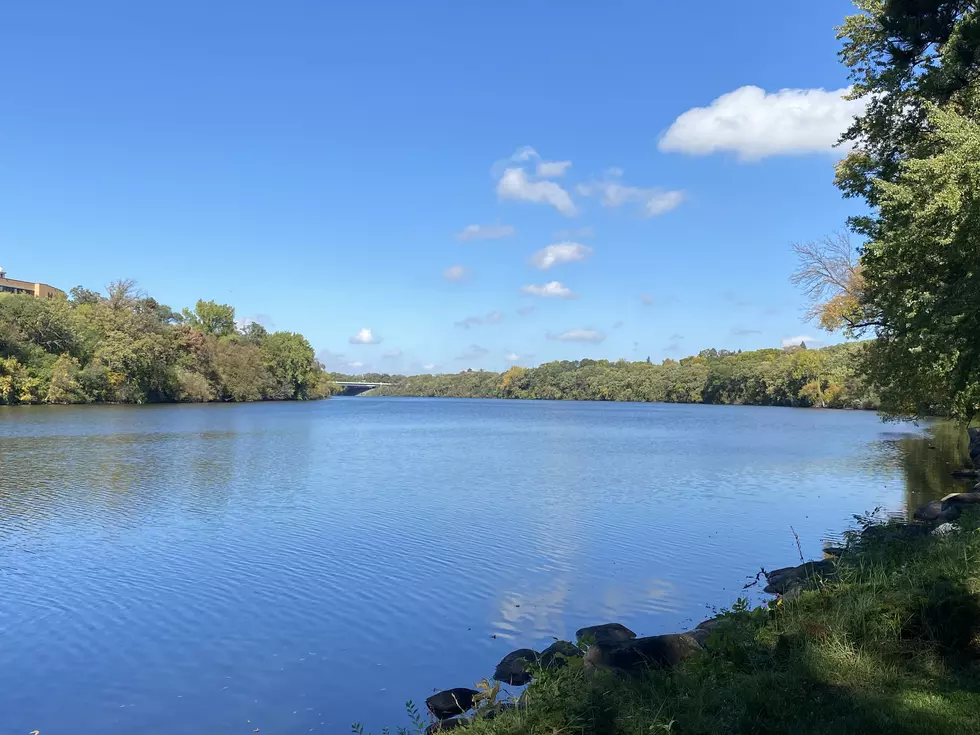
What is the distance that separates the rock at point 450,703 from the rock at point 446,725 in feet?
1.77

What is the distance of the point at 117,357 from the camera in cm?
8369

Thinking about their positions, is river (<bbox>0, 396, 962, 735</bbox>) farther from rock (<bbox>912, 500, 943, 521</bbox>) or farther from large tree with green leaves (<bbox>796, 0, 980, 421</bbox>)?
large tree with green leaves (<bbox>796, 0, 980, 421</bbox>)

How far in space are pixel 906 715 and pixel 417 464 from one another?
29.3 meters

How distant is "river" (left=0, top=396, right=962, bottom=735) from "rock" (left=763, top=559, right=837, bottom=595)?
0.76 metres

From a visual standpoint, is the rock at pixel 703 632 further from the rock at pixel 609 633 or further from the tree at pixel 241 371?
the tree at pixel 241 371

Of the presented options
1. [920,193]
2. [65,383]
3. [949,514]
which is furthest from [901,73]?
[65,383]

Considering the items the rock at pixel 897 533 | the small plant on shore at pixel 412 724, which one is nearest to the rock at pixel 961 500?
the rock at pixel 897 533

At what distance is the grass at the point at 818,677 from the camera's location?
5.76 metres

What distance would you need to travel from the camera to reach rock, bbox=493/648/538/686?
9188mm

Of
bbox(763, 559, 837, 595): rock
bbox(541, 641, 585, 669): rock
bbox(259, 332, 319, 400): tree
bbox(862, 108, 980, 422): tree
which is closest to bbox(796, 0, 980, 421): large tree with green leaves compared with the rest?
bbox(862, 108, 980, 422): tree

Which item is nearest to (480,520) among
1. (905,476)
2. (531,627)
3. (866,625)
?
(531,627)

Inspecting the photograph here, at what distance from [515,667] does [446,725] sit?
6.05 ft

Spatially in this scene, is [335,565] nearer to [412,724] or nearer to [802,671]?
[412,724]

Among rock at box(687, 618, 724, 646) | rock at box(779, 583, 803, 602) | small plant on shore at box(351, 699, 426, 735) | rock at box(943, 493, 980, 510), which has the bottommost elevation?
small plant on shore at box(351, 699, 426, 735)
